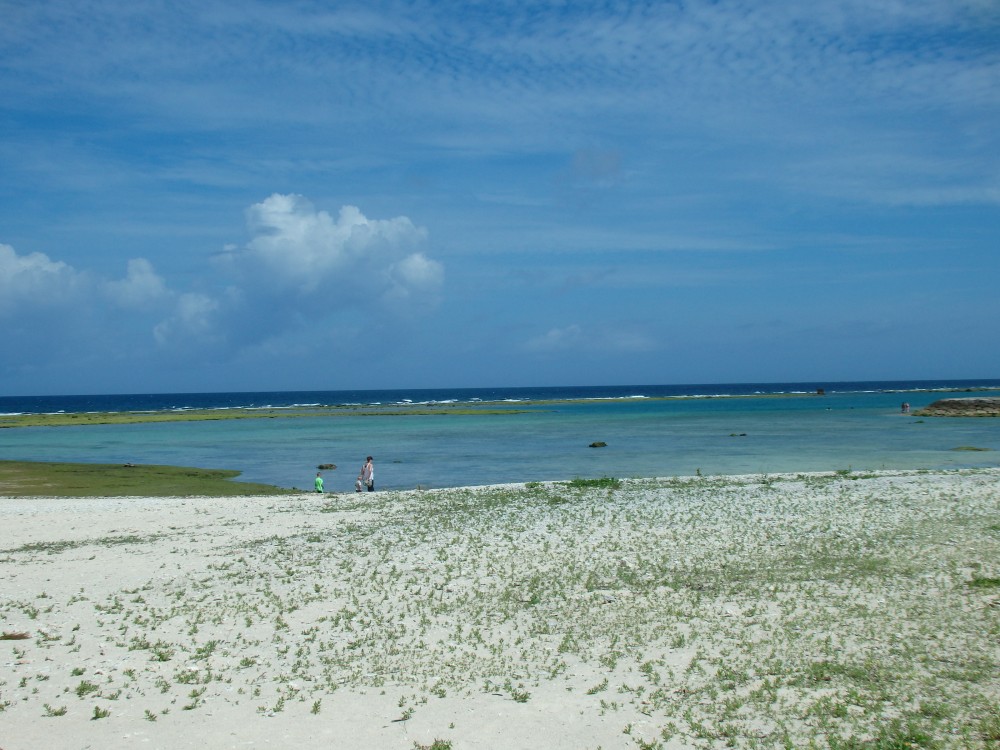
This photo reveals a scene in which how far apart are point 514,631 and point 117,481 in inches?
1432

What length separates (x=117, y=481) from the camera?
1762 inches

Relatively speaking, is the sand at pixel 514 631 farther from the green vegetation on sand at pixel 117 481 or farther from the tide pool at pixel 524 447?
the tide pool at pixel 524 447

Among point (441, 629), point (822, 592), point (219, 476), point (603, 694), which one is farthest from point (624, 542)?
point (219, 476)

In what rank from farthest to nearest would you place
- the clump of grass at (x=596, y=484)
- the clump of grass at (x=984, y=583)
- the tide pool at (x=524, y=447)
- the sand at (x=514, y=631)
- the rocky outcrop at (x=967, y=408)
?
1. the rocky outcrop at (x=967, y=408)
2. the tide pool at (x=524, y=447)
3. the clump of grass at (x=596, y=484)
4. the clump of grass at (x=984, y=583)
5. the sand at (x=514, y=631)

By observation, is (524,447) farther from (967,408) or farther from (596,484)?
(967,408)

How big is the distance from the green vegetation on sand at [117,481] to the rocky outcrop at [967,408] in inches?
3336

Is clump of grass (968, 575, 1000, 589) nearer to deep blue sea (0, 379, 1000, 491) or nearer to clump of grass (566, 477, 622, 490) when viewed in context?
clump of grass (566, 477, 622, 490)

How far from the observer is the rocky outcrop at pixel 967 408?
97.0m

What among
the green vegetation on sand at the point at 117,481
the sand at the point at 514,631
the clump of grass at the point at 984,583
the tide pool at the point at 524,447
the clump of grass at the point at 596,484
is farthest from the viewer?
the tide pool at the point at 524,447

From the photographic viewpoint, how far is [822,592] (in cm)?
1666

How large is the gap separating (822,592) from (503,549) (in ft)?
26.9

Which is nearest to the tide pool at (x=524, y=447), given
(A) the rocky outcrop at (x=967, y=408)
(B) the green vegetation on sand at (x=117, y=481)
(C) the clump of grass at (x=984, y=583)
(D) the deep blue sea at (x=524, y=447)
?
(D) the deep blue sea at (x=524, y=447)

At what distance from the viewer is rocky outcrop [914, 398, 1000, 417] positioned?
9700cm

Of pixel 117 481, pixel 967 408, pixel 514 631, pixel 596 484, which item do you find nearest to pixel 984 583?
pixel 514 631
